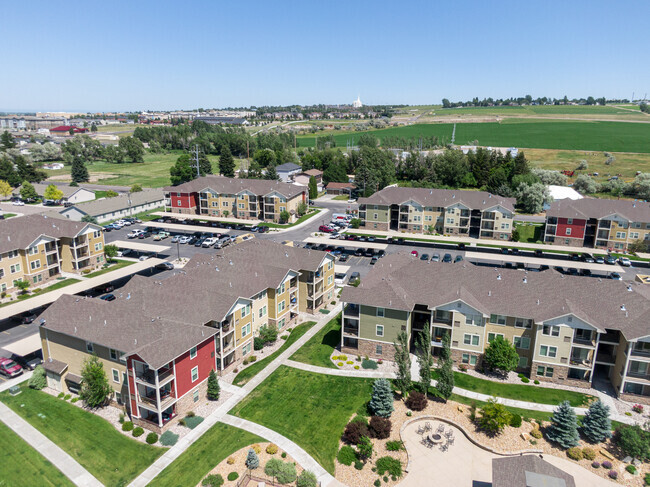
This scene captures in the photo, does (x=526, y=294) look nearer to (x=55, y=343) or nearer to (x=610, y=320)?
(x=610, y=320)

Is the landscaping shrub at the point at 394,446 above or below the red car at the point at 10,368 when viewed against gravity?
below

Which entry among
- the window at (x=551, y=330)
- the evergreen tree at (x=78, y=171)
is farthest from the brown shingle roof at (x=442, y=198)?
the evergreen tree at (x=78, y=171)

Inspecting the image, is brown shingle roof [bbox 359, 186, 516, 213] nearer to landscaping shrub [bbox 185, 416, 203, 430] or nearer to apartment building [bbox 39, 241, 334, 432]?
apartment building [bbox 39, 241, 334, 432]

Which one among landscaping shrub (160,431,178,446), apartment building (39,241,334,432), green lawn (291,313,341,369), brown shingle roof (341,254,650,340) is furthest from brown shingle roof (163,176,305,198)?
landscaping shrub (160,431,178,446)

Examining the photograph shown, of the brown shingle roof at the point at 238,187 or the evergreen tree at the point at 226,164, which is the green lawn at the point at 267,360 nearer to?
the brown shingle roof at the point at 238,187

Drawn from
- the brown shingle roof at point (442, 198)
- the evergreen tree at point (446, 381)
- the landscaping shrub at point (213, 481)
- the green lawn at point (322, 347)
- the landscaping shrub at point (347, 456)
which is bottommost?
the landscaping shrub at point (347, 456)

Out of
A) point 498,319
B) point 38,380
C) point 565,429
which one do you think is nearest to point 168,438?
point 38,380
